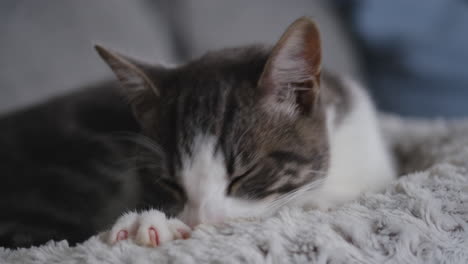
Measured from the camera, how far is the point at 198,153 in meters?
0.84

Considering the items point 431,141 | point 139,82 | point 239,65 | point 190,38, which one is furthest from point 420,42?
point 139,82

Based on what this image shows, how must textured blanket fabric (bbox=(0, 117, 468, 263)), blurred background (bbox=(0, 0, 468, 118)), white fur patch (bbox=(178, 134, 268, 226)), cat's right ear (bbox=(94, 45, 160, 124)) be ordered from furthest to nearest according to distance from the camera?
1. blurred background (bbox=(0, 0, 468, 118))
2. cat's right ear (bbox=(94, 45, 160, 124))
3. white fur patch (bbox=(178, 134, 268, 226))
4. textured blanket fabric (bbox=(0, 117, 468, 263))

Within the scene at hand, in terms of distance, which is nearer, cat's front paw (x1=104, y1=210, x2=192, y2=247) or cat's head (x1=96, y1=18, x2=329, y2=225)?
cat's front paw (x1=104, y1=210, x2=192, y2=247)

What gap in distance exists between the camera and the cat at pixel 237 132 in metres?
0.82

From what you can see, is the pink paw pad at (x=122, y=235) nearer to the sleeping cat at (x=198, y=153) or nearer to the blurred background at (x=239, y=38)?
the sleeping cat at (x=198, y=153)

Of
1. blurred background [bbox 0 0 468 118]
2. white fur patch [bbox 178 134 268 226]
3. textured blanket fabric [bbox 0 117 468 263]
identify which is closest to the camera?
textured blanket fabric [bbox 0 117 468 263]

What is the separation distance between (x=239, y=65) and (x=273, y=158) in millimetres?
219

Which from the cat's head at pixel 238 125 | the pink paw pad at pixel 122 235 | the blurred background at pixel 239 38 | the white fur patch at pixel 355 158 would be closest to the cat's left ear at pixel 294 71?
the cat's head at pixel 238 125

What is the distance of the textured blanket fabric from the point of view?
2.20 ft

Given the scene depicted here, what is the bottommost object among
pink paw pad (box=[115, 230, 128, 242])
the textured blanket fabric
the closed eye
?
the textured blanket fabric

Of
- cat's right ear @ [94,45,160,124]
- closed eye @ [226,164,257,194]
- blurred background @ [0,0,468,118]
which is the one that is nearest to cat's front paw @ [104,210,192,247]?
closed eye @ [226,164,257,194]

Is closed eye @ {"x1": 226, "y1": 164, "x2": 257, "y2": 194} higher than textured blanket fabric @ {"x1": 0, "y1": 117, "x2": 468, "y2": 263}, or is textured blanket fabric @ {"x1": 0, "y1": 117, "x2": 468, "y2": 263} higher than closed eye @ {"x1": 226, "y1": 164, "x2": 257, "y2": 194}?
closed eye @ {"x1": 226, "y1": 164, "x2": 257, "y2": 194}

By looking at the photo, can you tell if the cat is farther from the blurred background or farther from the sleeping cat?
the blurred background

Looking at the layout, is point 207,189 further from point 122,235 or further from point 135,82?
point 135,82
